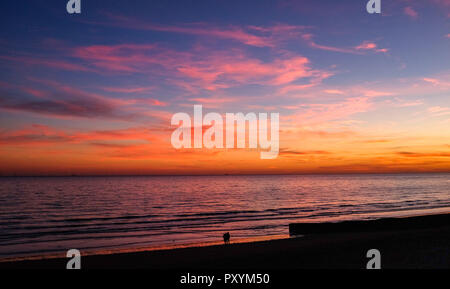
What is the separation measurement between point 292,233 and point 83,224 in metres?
21.2

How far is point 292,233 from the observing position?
27781mm

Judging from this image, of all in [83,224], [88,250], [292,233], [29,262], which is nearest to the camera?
[29,262]

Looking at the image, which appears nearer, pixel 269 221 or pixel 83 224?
pixel 83 224
